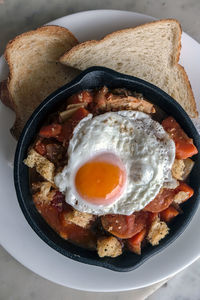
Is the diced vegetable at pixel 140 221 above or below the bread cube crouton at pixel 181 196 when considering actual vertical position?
below

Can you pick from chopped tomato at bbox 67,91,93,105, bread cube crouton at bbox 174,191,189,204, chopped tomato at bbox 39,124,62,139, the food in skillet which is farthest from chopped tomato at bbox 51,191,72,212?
bread cube crouton at bbox 174,191,189,204

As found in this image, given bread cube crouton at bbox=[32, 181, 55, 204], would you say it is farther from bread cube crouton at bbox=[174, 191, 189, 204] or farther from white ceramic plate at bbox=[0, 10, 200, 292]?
bread cube crouton at bbox=[174, 191, 189, 204]

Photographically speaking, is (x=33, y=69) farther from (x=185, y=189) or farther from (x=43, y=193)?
(x=185, y=189)

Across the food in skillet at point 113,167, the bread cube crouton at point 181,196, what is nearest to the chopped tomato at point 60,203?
the food in skillet at point 113,167

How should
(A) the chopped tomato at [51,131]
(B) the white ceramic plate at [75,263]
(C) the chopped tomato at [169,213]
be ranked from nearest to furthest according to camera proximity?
1. (A) the chopped tomato at [51,131]
2. (C) the chopped tomato at [169,213]
3. (B) the white ceramic plate at [75,263]

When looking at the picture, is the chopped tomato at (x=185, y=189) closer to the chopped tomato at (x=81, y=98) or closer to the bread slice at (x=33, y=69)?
the chopped tomato at (x=81, y=98)

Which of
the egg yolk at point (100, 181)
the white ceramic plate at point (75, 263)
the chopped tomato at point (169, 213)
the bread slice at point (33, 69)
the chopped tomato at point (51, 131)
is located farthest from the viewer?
the white ceramic plate at point (75, 263)
